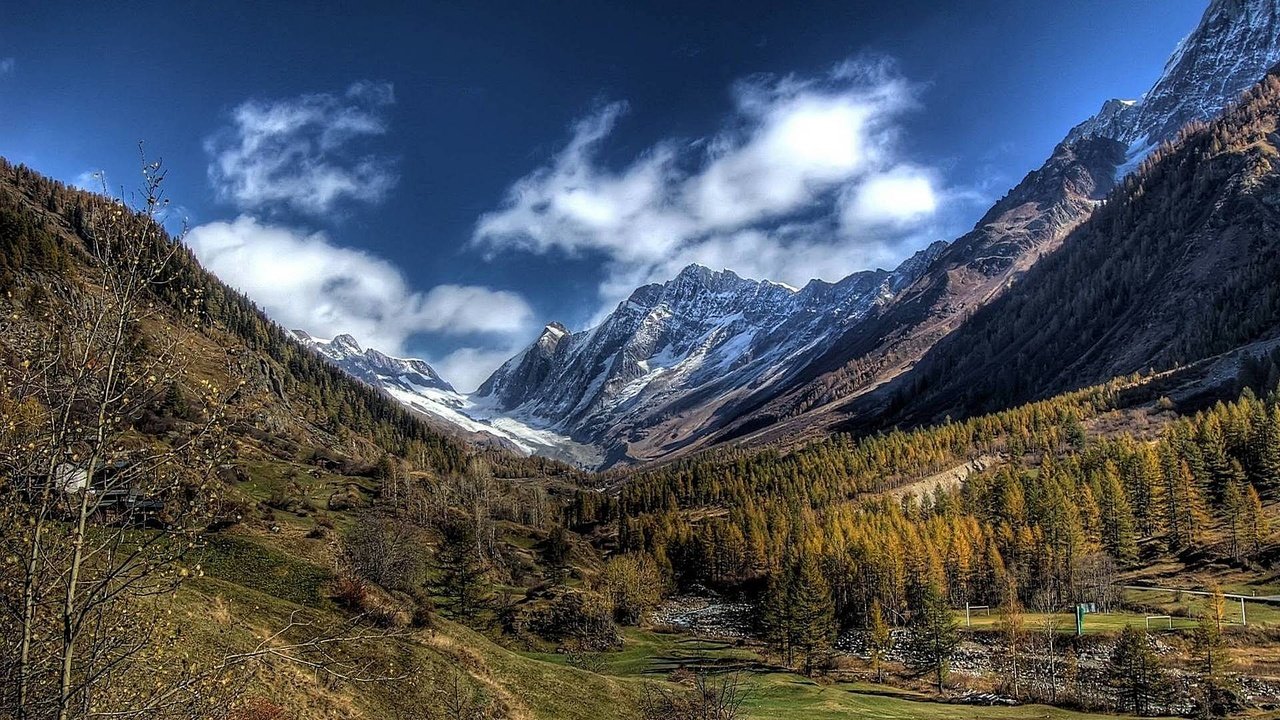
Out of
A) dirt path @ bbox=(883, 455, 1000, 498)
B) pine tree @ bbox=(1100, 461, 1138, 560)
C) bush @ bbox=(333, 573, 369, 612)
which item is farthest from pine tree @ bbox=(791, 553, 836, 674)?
dirt path @ bbox=(883, 455, 1000, 498)

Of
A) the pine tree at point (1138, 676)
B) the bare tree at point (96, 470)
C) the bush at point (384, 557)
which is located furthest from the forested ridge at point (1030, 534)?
the bare tree at point (96, 470)

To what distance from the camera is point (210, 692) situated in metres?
9.69

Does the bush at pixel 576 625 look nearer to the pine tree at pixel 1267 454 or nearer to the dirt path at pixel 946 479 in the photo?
the dirt path at pixel 946 479

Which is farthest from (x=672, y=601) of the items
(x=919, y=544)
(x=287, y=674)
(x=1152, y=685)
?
(x=287, y=674)

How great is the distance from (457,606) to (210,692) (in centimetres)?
7780

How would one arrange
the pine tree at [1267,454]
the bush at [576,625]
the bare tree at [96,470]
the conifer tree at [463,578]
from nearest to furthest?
the bare tree at [96,470]
the bush at [576,625]
the conifer tree at [463,578]
the pine tree at [1267,454]

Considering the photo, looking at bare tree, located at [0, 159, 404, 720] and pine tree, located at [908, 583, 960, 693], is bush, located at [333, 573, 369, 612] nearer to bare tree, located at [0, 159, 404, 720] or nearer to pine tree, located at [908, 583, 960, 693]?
bare tree, located at [0, 159, 404, 720]

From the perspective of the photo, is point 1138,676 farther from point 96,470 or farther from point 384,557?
point 96,470

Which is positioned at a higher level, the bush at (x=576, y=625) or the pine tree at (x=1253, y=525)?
the pine tree at (x=1253, y=525)

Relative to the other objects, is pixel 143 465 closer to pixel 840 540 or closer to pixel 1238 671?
pixel 1238 671

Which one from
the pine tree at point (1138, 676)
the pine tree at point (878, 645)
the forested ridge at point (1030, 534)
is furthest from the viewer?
the forested ridge at point (1030, 534)

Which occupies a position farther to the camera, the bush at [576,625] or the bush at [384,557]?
the bush at [576,625]

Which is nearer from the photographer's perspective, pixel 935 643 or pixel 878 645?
pixel 935 643

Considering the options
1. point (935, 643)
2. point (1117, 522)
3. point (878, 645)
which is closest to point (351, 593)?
point (935, 643)
